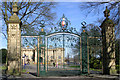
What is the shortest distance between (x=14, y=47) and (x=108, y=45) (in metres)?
6.67

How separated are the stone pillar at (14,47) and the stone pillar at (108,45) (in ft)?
20.2

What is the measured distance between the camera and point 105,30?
36.0ft

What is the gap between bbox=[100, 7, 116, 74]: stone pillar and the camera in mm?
10656

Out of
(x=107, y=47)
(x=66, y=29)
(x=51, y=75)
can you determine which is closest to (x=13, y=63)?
(x=51, y=75)

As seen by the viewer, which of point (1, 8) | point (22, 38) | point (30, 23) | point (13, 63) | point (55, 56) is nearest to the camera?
point (13, 63)

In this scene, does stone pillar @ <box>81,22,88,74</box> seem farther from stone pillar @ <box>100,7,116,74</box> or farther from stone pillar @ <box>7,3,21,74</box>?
stone pillar @ <box>7,3,21,74</box>

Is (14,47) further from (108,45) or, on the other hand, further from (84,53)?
(108,45)

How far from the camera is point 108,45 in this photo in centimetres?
1077

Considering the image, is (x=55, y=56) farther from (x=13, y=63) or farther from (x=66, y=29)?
(x=13, y=63)

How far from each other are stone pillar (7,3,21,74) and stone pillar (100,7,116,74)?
6146 millimetres

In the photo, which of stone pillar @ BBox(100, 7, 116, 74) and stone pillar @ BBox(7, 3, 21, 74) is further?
stone pillar @ BBox(100, 7, 116, 74)

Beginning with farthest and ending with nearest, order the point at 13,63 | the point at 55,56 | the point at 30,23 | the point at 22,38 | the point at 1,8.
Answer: the point at 30,23 → the point at 1,8 → the point at 55,56 → the point at 22,38 → the point at 13,63

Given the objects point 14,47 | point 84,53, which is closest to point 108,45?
point 84,53

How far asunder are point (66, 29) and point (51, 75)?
348 cm
